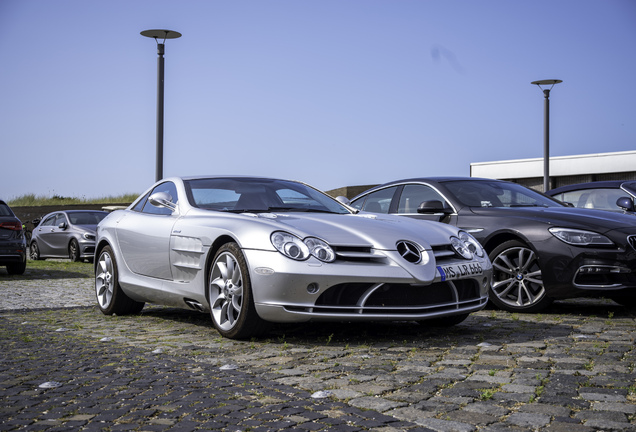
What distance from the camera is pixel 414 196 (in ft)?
29.1

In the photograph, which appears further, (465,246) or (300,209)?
(300,209)

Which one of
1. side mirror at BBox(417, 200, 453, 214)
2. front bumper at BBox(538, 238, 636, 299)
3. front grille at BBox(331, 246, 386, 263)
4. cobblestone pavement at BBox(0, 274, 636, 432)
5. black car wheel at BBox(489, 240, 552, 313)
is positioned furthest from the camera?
side mirror at BBox(417, 200, 453, 214)

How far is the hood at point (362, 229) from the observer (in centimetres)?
567

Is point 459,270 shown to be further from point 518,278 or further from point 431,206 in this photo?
point 431,206

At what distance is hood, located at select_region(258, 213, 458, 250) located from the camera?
567 cm

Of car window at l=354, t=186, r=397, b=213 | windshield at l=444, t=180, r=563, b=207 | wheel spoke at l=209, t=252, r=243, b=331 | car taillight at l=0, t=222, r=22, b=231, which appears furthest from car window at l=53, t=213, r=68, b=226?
wheel spoke at l=209, t=252, r=243, b=331

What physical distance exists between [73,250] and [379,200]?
1254 cm

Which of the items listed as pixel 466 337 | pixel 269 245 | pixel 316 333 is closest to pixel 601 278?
pixel 466 337

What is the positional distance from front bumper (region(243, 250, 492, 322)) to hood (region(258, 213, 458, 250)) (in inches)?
8.4

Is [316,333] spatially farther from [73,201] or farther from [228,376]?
[73,201]

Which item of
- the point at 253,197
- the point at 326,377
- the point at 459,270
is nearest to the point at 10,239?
the point at 253,197

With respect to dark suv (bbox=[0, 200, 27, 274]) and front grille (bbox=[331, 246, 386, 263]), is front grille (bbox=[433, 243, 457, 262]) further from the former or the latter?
dark suv (bbox=[0, 200, 27, 274])

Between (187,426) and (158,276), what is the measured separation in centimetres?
351

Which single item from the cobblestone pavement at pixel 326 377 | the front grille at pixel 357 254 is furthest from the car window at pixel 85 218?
the front grille at pixel 357 254
